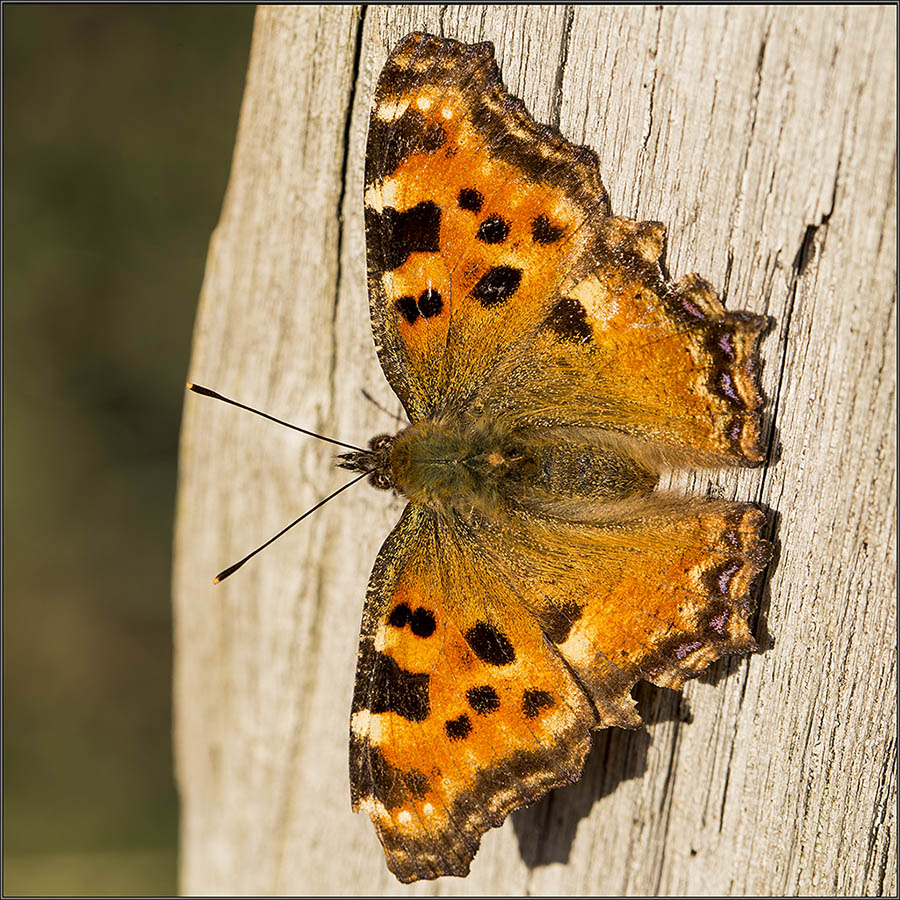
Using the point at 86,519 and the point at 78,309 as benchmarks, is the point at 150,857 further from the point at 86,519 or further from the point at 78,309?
the point at 78,309

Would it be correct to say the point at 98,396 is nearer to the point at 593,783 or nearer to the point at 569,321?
the point at 569,321

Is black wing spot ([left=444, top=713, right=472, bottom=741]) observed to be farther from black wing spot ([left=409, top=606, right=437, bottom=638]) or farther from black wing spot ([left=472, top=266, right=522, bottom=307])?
black wing spot ([left=472, top=266, right=522, bottom=307])

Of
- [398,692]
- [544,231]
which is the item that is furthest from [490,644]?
[544,231]

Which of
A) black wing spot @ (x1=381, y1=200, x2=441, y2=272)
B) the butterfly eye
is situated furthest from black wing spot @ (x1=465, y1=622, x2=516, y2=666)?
black wing spot @ (x1=381, y1=200, x2=441, y2=272)

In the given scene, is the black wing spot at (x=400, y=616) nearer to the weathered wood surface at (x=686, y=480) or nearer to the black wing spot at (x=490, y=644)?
the black wing spot at (x=490, y=644)

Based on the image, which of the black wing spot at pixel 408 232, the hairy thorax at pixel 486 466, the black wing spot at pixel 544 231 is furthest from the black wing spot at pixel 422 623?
the black wing spot at pixel 544 231

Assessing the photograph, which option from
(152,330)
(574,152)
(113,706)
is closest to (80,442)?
(152,330)
